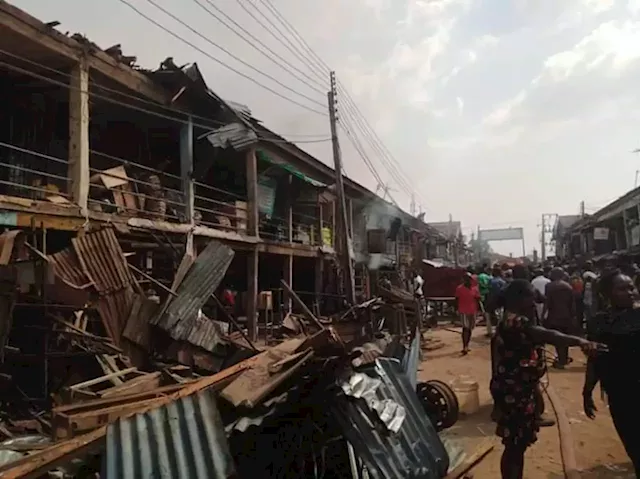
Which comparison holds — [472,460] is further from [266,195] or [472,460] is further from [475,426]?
[266,195]

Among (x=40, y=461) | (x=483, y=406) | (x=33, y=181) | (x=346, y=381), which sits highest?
(x=33, y=181)

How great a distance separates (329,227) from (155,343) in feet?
46.7

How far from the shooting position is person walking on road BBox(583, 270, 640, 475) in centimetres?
375

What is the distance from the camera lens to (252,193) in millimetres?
14141

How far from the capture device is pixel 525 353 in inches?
152

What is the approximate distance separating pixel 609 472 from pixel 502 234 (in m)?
73.9

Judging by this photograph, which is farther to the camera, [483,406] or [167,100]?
[167,100]

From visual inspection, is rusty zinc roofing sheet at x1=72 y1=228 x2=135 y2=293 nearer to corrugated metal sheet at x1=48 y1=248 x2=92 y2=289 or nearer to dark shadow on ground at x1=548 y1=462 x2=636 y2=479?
corrugated metal sheet at x1=48 y1=248 x2=92 y2=289

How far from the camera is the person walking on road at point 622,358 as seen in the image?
3.75 metres

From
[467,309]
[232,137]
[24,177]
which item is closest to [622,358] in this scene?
[467,309]

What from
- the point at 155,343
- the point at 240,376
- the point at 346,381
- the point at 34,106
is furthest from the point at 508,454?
the point at 34,106

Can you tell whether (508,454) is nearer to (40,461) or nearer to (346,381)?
(346,381)

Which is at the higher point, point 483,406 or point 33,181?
point 33,181

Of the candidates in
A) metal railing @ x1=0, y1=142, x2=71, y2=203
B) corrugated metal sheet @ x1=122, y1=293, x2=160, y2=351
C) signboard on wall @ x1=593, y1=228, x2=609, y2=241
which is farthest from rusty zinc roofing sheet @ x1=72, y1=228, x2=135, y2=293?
signboard on wall @ x1=593, y1=228, x2=609, y2=241
